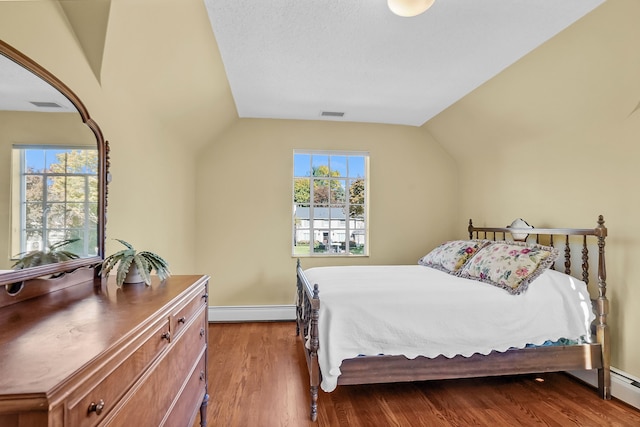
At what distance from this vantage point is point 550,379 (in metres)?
2.58

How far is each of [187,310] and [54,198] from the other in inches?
28.9

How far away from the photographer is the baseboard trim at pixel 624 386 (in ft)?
7.11

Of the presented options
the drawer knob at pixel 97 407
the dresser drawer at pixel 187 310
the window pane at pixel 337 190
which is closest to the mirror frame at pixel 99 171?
the dresser drawer at pixel 187 310

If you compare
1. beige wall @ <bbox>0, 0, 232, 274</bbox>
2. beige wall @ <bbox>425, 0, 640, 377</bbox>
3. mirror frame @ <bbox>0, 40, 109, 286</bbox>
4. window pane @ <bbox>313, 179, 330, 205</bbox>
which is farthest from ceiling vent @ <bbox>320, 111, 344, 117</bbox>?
mirror frame @ <bbox>0, 40, 109, 286</bbox>

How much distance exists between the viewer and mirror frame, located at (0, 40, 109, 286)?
119 cm

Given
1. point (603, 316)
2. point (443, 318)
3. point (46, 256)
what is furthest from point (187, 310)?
point (603, 316)

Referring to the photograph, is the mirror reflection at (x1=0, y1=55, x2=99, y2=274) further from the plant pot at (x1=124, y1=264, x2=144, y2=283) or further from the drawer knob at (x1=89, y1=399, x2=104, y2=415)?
the drawer knob at (x1=89, y1=399, x2=104, y2=415)

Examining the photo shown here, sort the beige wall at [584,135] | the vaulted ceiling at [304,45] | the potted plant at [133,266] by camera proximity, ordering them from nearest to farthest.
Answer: the potted plant at [133,266] → the vaulted ceiling at [304,45] → the beige wall at [584,135]

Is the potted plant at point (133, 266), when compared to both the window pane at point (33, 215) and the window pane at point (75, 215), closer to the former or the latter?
the window pane at point (75, 215)

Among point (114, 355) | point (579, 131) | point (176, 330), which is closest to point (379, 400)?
point (176, 330)

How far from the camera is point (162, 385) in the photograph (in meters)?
1.21

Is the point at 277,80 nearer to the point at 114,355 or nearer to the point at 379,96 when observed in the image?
the point at 379,96

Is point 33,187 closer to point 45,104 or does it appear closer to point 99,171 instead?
point 45,104

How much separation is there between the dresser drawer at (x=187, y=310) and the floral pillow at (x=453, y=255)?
2.21 meters
